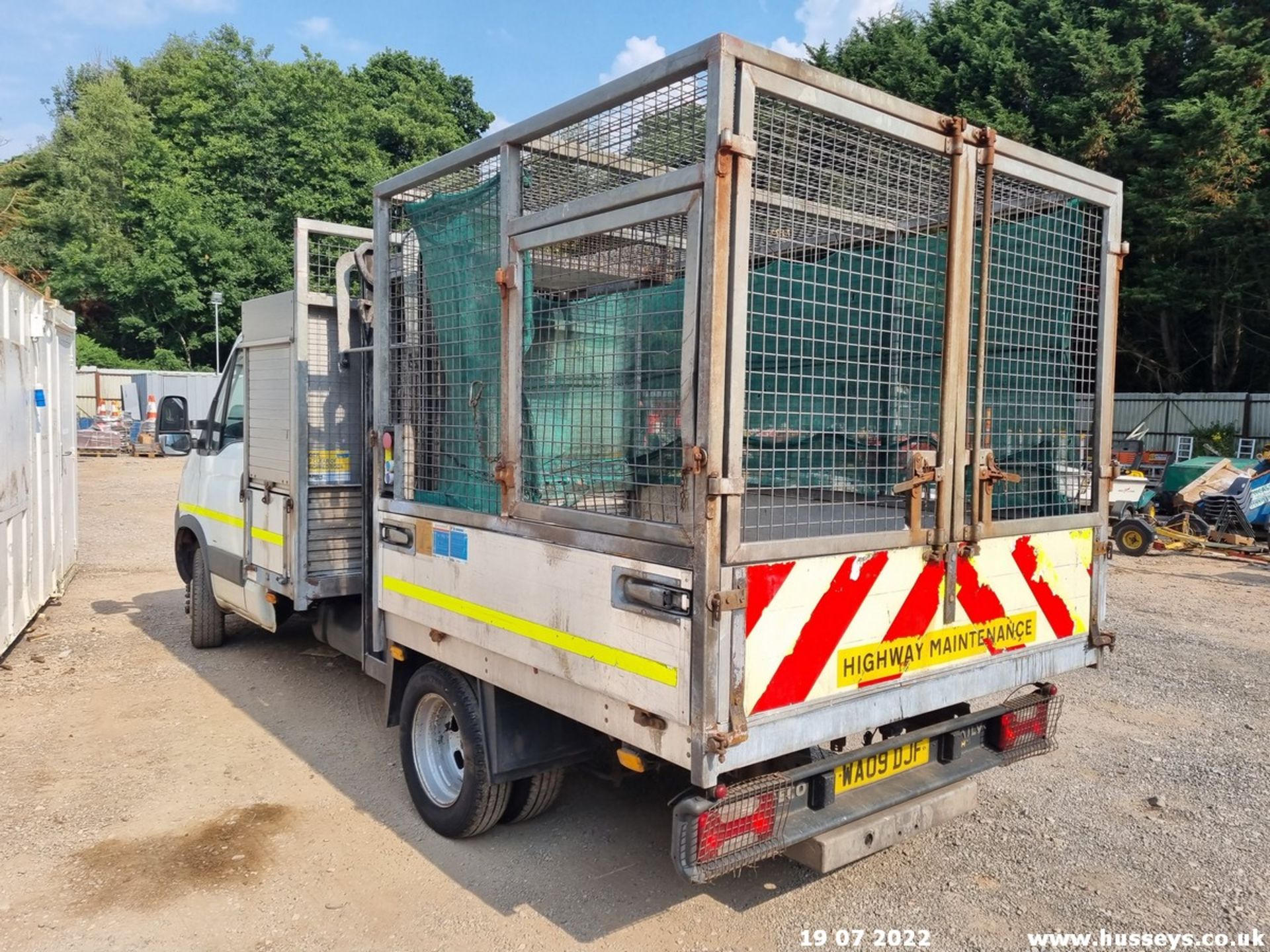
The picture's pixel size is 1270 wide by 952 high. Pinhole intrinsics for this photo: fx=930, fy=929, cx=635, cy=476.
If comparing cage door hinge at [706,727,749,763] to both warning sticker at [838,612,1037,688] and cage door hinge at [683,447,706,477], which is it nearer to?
warning sticker at [838,612,1037,688]

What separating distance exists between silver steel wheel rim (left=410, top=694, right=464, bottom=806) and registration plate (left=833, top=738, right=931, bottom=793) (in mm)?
1729

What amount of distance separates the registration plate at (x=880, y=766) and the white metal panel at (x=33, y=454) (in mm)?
6010

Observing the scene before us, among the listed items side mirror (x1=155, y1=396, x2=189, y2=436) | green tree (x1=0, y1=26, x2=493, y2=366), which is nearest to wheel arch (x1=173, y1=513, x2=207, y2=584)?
side mirror (x1=155, y1=396, x2=189, y2=436)

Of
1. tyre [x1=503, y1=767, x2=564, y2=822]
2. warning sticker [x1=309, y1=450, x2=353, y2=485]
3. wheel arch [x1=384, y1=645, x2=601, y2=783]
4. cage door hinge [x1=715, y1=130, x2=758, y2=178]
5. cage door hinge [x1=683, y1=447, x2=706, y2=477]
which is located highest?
cage door hinge [x1=715, y1=130, x2=758, y2=178]

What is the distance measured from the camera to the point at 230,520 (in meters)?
6.18

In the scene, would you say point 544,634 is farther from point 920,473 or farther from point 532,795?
point 920,473

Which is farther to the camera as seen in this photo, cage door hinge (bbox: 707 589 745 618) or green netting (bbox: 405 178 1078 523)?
green netting (bbox: 405 178 1078 523)

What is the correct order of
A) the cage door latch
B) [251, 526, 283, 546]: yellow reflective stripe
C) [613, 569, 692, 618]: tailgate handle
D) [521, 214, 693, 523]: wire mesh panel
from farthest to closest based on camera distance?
[251, 526, 283, 546]: yellow reflective stripe, the cage door latch, [521, 214, 693, 523]: wire mesh panel, [613, 569, 692, 618]: tailgate handle

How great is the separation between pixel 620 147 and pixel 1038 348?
191 centimetres

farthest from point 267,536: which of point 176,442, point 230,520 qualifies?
point 176,442

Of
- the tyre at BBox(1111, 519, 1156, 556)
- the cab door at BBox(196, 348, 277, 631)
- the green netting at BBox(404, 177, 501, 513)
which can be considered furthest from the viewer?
the tyre at BBox(1111, 519, 1156, 556)

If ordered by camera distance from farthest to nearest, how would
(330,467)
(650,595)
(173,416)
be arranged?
(173,416)
(330,467)
(650,595)

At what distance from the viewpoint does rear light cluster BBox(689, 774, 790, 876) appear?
2.79 m

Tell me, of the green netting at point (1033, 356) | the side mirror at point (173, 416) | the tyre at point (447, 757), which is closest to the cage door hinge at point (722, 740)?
the tyre at point (447, 757)
